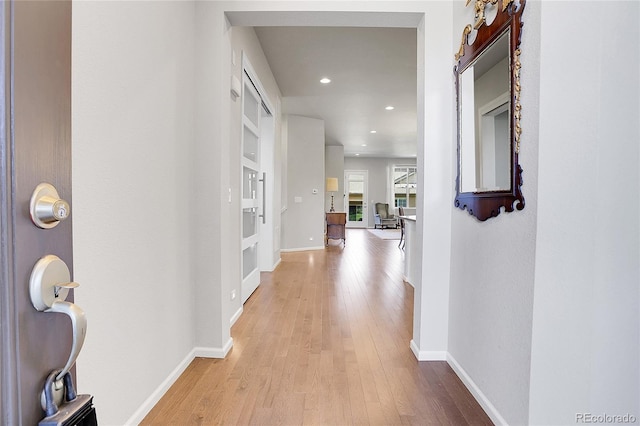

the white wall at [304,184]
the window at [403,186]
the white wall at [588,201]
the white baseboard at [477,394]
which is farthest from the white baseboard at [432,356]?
the window at [403,186]

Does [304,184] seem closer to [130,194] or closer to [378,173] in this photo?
[130,194]

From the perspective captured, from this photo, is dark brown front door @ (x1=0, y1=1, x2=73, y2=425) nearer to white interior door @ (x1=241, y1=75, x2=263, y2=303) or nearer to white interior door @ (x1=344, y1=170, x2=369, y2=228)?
white interior door @ (x1=241, y1=75, x2=263, y2=303)

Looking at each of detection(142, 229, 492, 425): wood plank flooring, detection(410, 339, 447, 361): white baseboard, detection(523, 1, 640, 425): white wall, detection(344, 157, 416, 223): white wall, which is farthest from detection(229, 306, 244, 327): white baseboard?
detection(344, 157, 416, 223): white wall

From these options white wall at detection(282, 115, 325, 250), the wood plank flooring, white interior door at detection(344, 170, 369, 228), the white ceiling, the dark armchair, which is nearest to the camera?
the wood plank flooring

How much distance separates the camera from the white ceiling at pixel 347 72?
348 cm

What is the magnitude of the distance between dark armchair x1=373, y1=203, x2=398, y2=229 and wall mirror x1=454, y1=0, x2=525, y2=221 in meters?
10.6

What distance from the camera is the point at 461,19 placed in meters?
1.95

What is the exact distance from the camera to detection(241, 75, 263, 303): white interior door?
10.7ft

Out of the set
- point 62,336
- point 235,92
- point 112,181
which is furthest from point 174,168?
point 62,336

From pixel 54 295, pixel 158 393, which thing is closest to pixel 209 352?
pixel 158 393

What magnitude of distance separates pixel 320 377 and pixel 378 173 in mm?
11586

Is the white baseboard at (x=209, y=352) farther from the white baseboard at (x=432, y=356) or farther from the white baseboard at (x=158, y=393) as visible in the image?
the white baseboard at (x=432, y=356)

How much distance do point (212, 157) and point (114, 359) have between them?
1235mm

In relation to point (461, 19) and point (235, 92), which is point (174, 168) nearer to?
point (235, 92)
